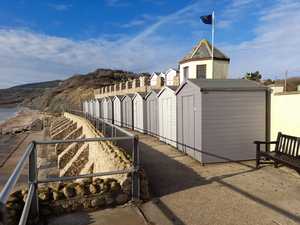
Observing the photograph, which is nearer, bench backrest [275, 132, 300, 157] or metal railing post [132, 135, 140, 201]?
metal railing post [132, 135, 140, 201]

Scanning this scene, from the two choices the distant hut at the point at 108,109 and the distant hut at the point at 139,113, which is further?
the distant hut at the point at 108,109

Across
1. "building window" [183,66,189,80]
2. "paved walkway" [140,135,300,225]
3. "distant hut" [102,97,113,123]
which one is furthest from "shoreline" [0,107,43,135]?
"paved walkway" [140,135,300,225]

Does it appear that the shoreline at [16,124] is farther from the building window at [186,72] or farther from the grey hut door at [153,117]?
the grey hut door at [153,117]

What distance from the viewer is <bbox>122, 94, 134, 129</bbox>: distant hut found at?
1698 centimetres

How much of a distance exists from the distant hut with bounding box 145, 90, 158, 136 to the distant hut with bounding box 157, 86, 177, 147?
41.7 inches

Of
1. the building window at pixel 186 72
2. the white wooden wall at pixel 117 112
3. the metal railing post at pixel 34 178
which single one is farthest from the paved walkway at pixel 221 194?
the building window at pixel 186 72

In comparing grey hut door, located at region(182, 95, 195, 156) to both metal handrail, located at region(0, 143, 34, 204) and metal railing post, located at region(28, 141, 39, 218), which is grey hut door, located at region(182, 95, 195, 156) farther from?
metal handrail, located at region(0, 143, 34, 204)

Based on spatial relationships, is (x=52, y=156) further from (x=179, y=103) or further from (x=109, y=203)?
(x=109, y=203)

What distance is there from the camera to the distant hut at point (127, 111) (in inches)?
669

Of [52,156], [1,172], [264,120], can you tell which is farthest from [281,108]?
[52,156]

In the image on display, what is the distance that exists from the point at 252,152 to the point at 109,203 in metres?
5.03

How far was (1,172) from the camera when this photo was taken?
50.5 ft

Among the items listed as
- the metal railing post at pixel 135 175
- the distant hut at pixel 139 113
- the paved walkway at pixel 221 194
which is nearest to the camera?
the paved walkway at pixel 221 194

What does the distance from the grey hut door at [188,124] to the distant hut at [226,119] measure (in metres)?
0.03
